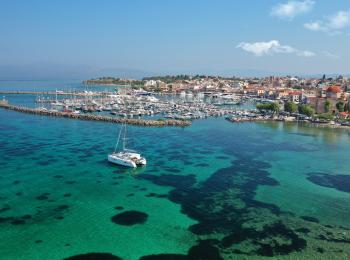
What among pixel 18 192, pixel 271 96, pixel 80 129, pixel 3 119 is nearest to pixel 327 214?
pixel 18 192

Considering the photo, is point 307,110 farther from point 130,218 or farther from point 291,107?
point 130,218

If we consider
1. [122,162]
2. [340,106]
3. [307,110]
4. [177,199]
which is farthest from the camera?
[340,106]

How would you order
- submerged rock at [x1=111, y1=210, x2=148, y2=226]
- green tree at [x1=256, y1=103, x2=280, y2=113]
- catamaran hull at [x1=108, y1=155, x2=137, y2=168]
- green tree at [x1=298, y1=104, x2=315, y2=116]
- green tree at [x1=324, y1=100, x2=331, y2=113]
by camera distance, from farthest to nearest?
green tree at [x1=256, y1=103, x2=280, y2=113], green tree at [x1=324, y1=100, x2=331, y2=113], green tree at [x1=298, y1=104, x2=315, y2=116], catamaran hull at [x1=108, y1=155, x2=137, y2=168], submerged rock at [x1=111, y1=210, x2=148, y2=226]

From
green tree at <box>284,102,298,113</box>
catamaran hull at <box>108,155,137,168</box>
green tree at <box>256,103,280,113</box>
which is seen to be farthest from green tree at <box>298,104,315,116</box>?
catamaran hull at <box>108,155,137,168</box>

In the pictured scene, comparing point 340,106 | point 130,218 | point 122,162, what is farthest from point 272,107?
point 130,218

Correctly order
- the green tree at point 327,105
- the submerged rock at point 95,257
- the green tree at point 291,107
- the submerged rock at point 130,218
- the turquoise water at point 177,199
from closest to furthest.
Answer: the submerged rock at point 95,257
the turquoise water at point 177,199
the submerged rock at point 130,218
the green tree at point 327,105
the green tree at point 291,107

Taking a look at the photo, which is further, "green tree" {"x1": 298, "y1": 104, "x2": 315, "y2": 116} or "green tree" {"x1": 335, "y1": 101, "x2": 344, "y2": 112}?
"green tree" {"x1": 335, "y1": 101, "x2": 344, "y2": 112}

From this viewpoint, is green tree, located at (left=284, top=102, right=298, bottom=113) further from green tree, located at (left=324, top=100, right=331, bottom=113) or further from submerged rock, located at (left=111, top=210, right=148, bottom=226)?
submerged rock, located at (left=111, top=210, right=148, bottom=226)

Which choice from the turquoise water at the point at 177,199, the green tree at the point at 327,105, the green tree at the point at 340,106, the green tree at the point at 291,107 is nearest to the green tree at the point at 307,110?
the green tree at the point at 291,107

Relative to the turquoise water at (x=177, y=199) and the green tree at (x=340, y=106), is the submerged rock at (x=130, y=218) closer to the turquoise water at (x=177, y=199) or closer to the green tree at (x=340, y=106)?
the turquoise water at (x=177, y=199)
